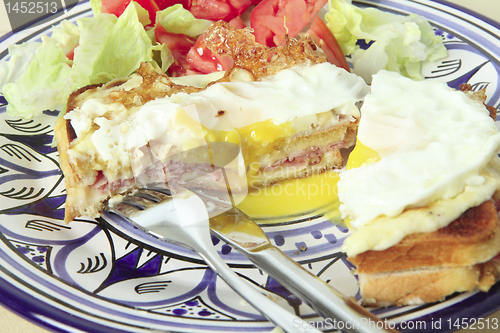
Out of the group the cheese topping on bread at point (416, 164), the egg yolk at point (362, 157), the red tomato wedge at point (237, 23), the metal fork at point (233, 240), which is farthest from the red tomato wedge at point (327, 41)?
the metal fork at point (233, 240)

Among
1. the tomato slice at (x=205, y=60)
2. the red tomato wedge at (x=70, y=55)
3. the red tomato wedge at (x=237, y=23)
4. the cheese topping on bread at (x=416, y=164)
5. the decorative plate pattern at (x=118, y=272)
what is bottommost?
the decorative plate pattern at (x=118, y=272)

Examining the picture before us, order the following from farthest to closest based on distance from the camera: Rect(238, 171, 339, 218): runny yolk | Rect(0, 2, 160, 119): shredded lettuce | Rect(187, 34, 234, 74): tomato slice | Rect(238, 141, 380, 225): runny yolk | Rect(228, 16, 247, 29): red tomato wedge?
Rect(228, 16, 247, 29): red tomato wedge, Rect(187, 34, 234, 74): tomato slice, Rect(0, 2, 160, 119): shredded lettuce, Rect(238, 171, 339, 218): runny yolk, Rect(238, 141, 380, 225): runny yolk

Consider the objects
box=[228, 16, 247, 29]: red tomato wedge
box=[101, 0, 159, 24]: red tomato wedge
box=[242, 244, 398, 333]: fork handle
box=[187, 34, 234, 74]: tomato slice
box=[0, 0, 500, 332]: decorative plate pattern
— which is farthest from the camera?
box=[228, 16, 247, 29]: red tomato wedge

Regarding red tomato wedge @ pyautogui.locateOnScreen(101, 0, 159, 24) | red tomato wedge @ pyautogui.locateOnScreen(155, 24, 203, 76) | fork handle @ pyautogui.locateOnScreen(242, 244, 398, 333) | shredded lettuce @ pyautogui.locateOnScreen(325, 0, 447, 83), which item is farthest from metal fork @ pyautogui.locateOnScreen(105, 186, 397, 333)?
shredded lettuce @ pyautogui.locateOnScreen(325, 0, 447, 83)

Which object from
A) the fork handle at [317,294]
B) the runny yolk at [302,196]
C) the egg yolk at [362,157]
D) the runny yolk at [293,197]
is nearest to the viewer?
the fork handle at [317,294]

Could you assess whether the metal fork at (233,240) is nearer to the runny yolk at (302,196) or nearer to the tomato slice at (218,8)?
the runny yolk at (302,196)

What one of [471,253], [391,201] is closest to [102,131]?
[391,201]

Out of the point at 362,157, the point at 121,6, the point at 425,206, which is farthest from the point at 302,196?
the point at 121,6

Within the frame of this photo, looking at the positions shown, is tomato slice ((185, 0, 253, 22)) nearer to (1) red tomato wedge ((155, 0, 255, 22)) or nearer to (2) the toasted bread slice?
(1) red tomato wedge ((155, 0, 255, 22))
